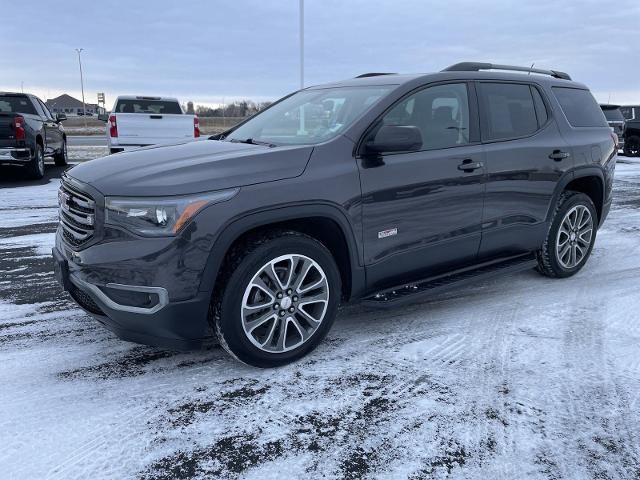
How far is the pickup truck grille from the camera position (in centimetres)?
316

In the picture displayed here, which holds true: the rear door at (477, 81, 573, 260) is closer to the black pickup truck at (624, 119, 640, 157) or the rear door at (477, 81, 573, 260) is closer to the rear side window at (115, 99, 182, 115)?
the rear side window at (115, 99, 182, 115)

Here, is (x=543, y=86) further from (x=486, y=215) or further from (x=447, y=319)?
(x=447, y=319)

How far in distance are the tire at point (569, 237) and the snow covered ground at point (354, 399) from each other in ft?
1.98

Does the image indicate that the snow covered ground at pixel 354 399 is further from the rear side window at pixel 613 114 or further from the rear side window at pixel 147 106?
the rear side window at pixel 613 114

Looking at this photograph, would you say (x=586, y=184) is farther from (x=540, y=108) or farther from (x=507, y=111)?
(x=507, y=111)

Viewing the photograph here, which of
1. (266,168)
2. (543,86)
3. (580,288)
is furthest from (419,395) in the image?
(543,86)

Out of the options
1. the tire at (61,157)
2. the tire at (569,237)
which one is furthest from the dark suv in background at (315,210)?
the tire at (61,157)

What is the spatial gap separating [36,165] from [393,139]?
35.1 ft

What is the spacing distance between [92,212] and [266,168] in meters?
1.01

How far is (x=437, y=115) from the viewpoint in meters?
4.09

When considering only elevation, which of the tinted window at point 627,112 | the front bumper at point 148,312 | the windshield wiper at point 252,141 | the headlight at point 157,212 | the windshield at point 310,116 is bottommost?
the front bumper at point 148,312

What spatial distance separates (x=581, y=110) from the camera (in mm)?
5332

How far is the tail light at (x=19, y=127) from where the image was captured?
10.8 meters

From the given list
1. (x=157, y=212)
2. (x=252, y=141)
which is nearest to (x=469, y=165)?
(x=252, y=141)
